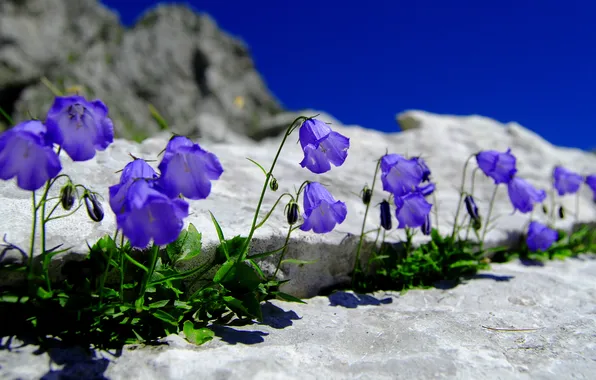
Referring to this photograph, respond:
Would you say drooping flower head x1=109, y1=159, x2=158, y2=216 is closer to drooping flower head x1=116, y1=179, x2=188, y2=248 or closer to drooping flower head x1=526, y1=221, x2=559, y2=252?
drooping flower head x1=116, y1=179, x2=188, y2=248

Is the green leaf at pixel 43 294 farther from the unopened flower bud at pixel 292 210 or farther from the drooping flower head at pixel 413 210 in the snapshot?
the drooping flower head at pixel 413 210

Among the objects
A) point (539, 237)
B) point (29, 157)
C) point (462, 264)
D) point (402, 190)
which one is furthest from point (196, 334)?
point (539, 237)

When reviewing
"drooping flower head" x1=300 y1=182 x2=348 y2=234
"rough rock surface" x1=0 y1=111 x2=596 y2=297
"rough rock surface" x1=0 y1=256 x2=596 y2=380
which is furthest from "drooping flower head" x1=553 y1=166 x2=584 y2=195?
"drooping flower head" x1=300 y1=182 x2=348 y2=234

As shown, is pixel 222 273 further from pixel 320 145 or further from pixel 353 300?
pixel 353 300

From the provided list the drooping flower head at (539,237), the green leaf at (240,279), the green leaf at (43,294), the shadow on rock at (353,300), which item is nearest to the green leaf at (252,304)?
the green leaf at (240,279)

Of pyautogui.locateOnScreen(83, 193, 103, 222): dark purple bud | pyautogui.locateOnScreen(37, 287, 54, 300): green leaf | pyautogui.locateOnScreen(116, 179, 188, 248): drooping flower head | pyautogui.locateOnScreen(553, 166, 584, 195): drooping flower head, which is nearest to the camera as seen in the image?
pyautogui.locateOnScreen(116, 179, 188, 248): drooping flower head

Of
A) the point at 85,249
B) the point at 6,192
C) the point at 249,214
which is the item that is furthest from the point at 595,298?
the point at 6,192
